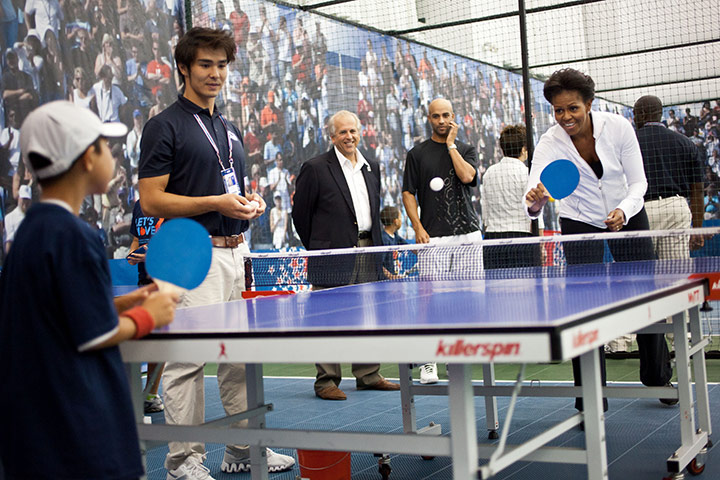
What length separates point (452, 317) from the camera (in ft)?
6.95

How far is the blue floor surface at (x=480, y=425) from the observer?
3914mm

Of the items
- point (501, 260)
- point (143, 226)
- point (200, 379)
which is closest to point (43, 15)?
point (143, 226)

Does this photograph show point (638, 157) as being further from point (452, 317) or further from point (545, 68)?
point (545, 68)

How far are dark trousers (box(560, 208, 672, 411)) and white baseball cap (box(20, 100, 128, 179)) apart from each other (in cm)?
337

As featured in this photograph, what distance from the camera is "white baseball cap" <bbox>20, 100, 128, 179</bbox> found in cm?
205

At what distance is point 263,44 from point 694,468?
6150mm

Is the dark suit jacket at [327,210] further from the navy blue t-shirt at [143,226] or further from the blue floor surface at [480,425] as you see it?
the navy blue t-shirt at [143,226]

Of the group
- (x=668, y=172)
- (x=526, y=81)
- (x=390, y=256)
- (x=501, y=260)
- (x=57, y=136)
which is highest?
A: (x=526, y=81)

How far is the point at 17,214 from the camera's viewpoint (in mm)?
6812

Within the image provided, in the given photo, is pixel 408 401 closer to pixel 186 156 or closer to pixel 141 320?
pixel 186 156

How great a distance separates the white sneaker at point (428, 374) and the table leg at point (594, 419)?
12.2 ft

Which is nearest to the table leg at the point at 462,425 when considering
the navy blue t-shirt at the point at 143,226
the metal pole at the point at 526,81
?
the navy blue t-shirt at the point at 143,226

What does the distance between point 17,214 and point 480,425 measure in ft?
13.9

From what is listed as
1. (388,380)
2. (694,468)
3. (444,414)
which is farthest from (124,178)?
(694,468)
